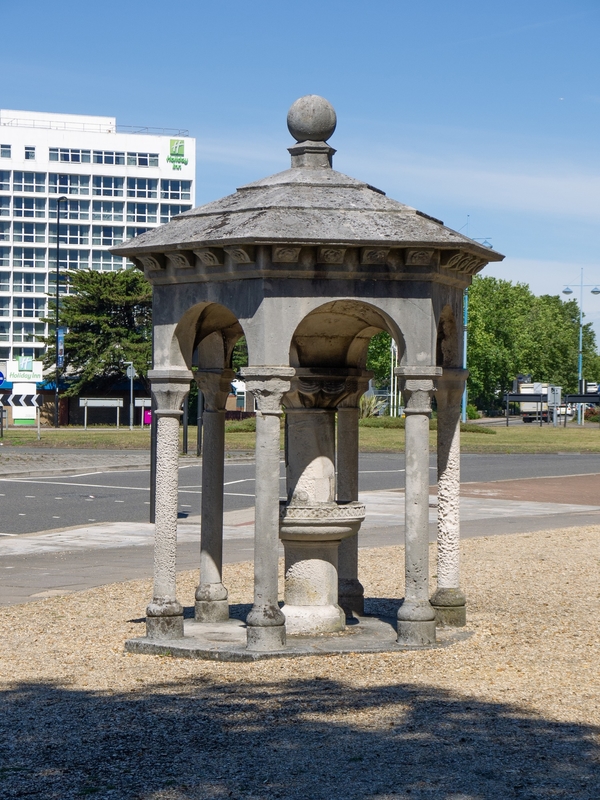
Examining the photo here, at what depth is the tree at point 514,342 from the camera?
96.2 meters

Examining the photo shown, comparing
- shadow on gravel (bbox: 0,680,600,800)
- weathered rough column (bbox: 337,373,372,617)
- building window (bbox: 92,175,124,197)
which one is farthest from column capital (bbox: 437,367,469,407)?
building window (bbox: 92,175,124,197)

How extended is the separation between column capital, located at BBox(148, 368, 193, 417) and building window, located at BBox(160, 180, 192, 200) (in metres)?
99.3

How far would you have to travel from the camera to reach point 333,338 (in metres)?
9.84

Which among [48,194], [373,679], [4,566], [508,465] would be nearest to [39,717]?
[373,679]

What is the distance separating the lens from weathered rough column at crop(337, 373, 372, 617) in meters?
9.98

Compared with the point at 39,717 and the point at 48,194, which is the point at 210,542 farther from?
the point at 48,194

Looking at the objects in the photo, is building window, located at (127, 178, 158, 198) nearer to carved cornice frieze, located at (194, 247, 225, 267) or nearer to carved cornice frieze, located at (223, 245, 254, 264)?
carved cornice frieze, located at (194, 247, 225, 267)

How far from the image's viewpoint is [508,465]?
35.5 meters

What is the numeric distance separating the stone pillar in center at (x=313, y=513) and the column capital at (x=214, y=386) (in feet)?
2.40

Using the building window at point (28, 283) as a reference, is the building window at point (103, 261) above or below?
above

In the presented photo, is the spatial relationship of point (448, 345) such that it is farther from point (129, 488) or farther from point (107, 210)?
point (107, 210)

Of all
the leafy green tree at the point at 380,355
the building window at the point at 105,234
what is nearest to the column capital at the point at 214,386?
the leafy green tree at the point at 380,355

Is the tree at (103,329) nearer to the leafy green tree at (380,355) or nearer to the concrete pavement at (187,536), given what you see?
the leafy green tree at (380,355)

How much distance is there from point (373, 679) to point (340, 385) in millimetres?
2809
